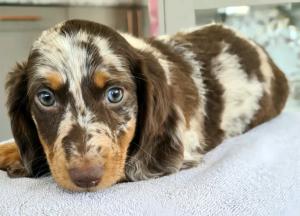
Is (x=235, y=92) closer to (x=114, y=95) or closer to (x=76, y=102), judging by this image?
(x=114, y=95)

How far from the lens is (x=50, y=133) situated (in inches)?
61.5

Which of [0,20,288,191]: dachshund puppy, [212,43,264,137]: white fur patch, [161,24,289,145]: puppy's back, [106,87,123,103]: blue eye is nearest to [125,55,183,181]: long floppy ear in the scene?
[0,20,288,191]: dachshund puppy

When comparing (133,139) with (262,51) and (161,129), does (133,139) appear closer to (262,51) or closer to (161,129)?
(161,129)

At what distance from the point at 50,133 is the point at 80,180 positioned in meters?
0.26

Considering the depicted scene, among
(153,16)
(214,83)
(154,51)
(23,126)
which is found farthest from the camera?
(153,16)

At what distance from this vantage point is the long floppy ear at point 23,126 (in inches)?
67.3

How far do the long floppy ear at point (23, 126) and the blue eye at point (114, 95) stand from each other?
30cm

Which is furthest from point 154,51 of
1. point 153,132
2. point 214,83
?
point 153,132

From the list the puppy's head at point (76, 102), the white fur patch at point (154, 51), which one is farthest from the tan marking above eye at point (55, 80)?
the white fur patch at point (154, 51)

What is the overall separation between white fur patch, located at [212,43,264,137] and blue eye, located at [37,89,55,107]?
89 cm

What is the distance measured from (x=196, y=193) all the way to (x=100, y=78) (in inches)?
17.0

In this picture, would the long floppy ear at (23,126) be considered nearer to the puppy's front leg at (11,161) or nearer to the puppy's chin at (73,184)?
the puppy's front leg at (11,161)

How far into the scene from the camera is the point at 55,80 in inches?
60.7

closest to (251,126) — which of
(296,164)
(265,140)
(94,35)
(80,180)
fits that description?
(265,140)
